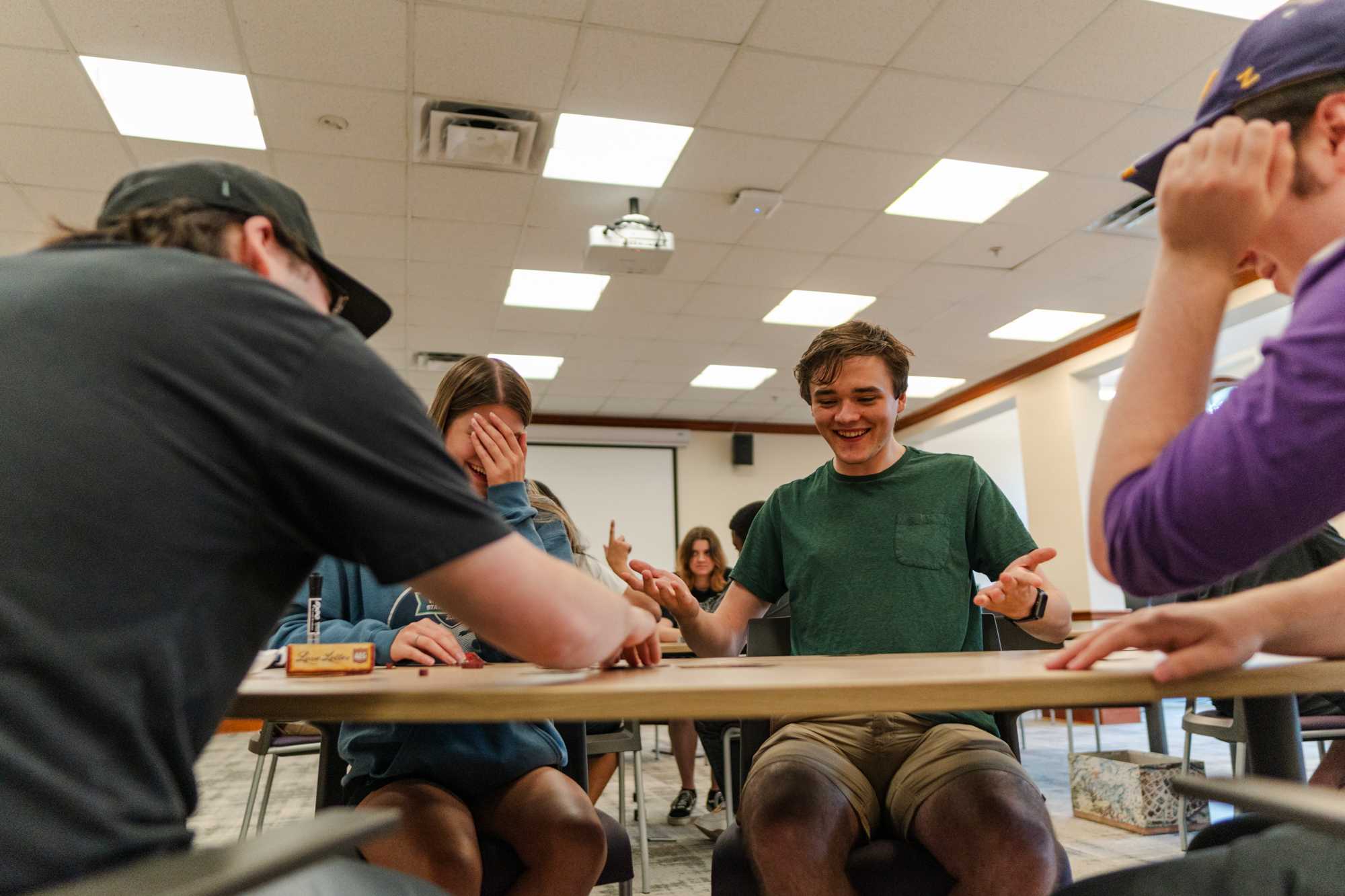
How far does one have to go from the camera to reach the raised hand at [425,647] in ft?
4.56

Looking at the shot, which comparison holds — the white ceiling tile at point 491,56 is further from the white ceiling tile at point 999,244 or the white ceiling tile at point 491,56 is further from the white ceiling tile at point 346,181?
the white ceiling tile at point 999,244

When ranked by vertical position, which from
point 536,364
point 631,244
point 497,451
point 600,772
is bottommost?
point 600,772

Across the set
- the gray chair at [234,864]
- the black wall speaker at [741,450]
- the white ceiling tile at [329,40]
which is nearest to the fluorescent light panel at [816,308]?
the white ceiling tile at [329,40]

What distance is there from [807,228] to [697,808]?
122 inches

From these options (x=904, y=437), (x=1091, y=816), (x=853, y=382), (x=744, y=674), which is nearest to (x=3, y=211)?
(x=853, y=382)

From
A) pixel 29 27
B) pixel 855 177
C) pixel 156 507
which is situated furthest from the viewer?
pixel 855 177

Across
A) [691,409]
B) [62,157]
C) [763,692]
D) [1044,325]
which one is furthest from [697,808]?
[691,409]

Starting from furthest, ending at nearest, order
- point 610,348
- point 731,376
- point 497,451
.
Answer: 1. point 731,376
2. point 610,348
3. point 497,451

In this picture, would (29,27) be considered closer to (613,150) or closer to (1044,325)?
(613,150)

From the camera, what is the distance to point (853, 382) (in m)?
1.83

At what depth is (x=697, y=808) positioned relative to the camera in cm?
404

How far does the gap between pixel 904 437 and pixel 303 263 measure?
994cm

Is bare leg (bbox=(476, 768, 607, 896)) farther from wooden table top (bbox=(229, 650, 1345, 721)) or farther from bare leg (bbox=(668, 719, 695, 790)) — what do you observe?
bare leg (bbox=(668, 719, 695, 790))

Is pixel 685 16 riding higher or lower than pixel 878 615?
higher
